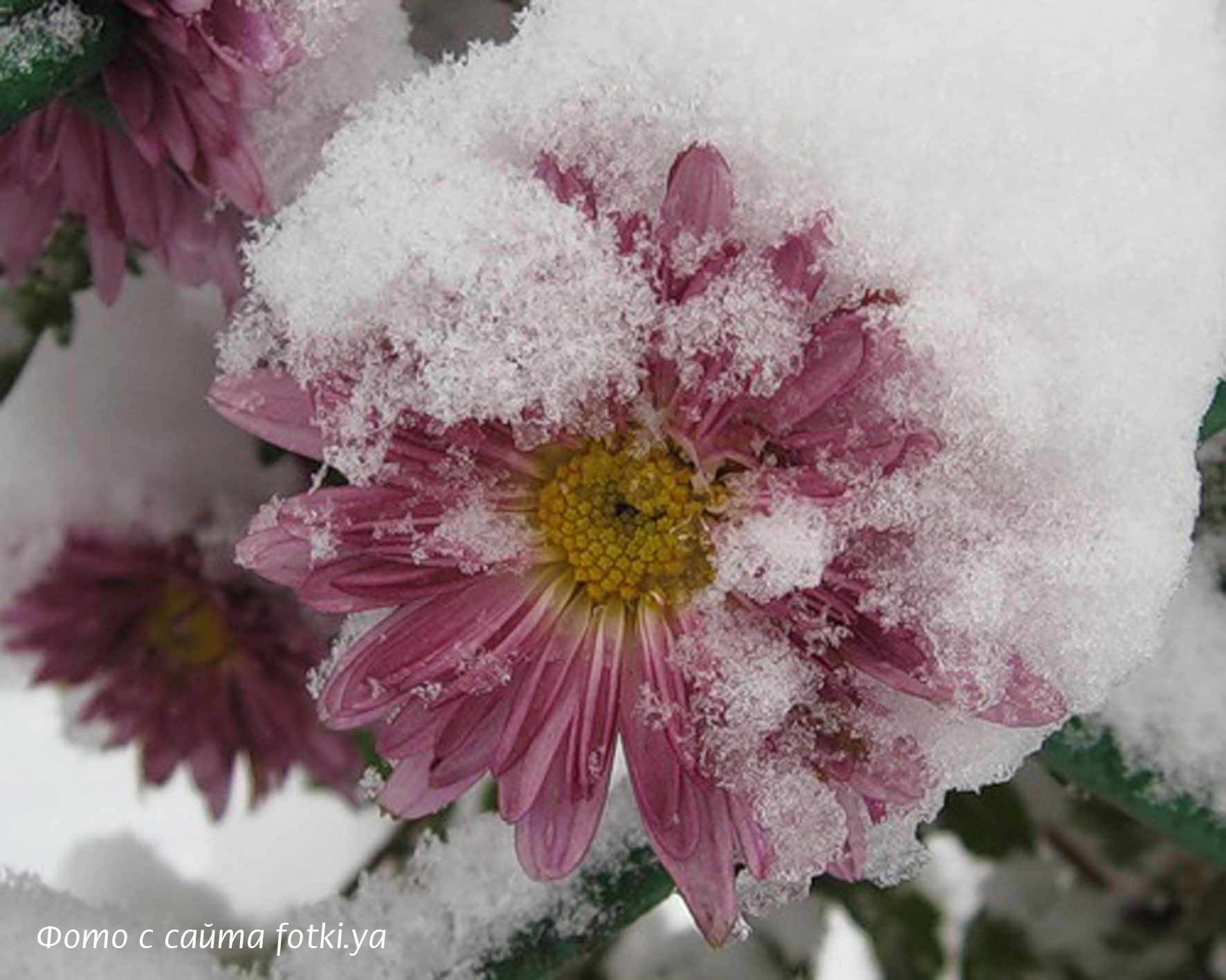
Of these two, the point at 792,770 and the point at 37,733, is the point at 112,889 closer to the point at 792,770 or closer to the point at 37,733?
the point at 37,733

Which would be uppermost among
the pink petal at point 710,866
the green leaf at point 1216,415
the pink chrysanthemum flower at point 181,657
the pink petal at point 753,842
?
the green leaf at point 1216,415

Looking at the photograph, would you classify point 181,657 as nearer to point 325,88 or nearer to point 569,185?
point 325,88

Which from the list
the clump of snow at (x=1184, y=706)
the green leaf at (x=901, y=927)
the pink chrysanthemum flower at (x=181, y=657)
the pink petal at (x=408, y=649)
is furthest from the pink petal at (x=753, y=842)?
the green leaf at (x=901, y=927)

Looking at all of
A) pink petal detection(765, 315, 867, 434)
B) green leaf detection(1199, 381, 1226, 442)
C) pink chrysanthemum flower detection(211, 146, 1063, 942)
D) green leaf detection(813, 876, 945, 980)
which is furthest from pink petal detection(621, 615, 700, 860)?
green leaf detection(813, 876, 945, 980)

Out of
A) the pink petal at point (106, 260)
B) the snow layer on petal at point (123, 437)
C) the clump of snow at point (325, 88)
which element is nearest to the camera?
the clump of snow at point (325, 88)

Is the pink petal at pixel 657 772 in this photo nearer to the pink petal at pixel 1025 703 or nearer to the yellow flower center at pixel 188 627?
the pink petal at pixel 1025 703

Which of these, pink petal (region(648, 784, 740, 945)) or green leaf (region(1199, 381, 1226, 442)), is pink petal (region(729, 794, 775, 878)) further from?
green leaf (region(1199, 381, 1226, 442))

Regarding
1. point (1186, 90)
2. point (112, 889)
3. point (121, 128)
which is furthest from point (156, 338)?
point (1186, 90)

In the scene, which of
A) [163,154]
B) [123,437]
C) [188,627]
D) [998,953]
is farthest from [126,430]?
[998,953]
